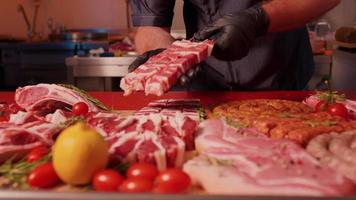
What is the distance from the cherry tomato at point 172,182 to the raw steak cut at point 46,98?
3.54 ft

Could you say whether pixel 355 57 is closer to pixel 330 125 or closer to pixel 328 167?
pixel 330 125

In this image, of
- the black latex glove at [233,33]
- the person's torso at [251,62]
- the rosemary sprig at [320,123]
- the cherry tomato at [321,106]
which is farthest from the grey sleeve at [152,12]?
the rosemary sprig at [320,123]

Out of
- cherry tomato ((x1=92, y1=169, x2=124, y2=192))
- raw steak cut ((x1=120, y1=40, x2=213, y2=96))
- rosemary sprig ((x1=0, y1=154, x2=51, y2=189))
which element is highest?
raw steak cut ((x1=120, y1=40, x2=213, y2=96))

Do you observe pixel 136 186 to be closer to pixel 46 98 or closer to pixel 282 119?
pixel 282 119

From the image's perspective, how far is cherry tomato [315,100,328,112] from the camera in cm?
225

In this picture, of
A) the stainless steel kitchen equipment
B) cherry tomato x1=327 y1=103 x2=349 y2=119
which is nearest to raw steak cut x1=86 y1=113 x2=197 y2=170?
cherry tomato x1=327 y1=103 x2=349 y2=119

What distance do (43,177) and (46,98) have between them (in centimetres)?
97

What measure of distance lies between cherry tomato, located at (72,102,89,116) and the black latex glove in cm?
72

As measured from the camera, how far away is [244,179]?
1.30 meters

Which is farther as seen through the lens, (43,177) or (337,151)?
(337,151)

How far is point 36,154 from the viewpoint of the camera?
158cm

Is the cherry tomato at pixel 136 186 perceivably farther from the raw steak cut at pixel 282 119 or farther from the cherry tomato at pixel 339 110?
the cherry tomato at pixel 339 110

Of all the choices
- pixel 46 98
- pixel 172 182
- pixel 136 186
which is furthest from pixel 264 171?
pixel 46 98

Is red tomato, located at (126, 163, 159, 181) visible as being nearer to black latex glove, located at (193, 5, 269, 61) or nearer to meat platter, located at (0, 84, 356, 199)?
meat platter, located at (0, 84, 356, 199)
